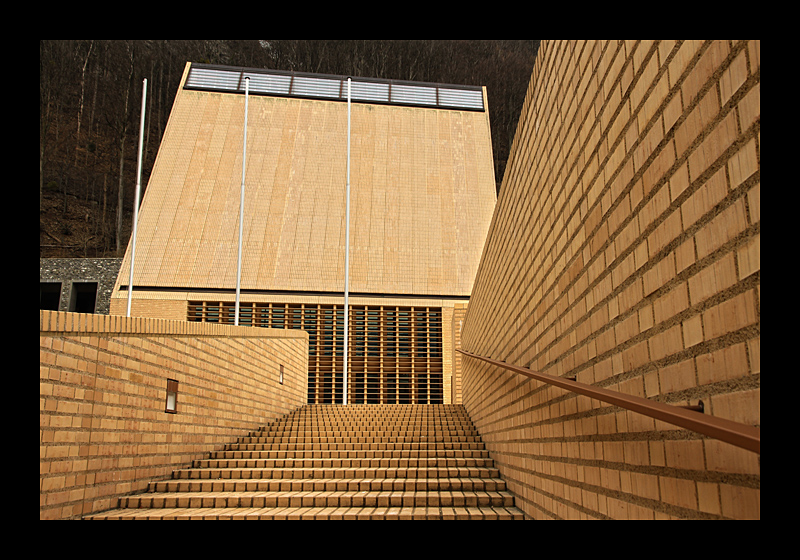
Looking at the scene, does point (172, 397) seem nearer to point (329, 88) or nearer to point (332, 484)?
point (332, 484)

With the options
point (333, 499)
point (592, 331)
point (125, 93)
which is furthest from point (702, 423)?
point (125, 93)

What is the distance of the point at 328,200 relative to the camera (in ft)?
45.5

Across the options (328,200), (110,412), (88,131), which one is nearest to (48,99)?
(88,131)

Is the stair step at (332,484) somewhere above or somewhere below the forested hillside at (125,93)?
below

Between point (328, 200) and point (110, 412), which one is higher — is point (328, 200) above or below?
above


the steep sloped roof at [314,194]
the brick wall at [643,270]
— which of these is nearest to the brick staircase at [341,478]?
the brick wall at [643,270]

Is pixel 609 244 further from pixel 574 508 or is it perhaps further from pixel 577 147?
pixel 574 508

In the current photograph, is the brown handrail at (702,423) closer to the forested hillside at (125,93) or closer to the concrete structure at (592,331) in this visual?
the concrete structure at (592,331)

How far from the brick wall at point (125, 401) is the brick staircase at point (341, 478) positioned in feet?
0.62

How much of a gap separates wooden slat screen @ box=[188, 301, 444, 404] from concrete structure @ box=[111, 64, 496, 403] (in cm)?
3

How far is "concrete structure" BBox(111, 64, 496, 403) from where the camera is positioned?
12.2m

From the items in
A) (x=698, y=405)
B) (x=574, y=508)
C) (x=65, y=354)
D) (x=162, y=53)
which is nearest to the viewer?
(x=698, y=405)

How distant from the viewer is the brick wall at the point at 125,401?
340 cm
